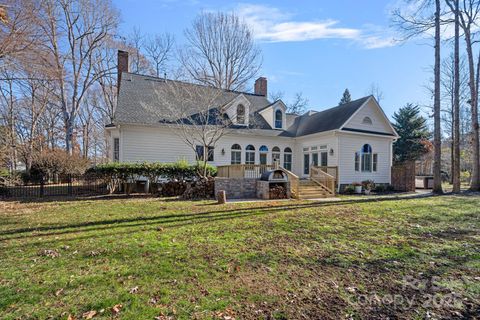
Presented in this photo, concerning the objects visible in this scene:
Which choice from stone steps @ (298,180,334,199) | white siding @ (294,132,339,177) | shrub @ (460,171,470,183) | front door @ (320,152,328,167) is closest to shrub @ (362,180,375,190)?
white siding @ (294,132,339,177)

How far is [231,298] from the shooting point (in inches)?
121

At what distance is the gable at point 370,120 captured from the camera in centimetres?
1775

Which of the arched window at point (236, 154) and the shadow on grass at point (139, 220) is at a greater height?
the arched window at point (236, 154)

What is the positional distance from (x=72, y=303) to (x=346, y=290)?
3.52 m

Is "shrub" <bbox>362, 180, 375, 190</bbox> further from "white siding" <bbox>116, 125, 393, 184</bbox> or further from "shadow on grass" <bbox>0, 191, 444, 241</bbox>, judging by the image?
"shadow on grass" <bbox>0, 191, 444, 241</bbox>

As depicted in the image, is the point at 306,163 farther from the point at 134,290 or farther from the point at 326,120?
the point at 134,290

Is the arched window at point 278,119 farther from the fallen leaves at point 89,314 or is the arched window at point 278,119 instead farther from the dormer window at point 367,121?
the fallen leaves at point 89,314

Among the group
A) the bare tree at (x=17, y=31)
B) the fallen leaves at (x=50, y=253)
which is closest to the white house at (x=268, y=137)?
the bare tree at (x=17, y=31)

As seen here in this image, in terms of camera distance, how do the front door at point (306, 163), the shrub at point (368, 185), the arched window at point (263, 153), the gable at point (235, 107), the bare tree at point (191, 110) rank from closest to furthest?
the bare tree at point (191, 110), the shrub at point (368, 185), the gable at point (235, 107), the arched window at point (263, 153), the front door at point (306, 163)

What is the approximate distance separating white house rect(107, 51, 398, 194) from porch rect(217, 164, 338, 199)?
118 inches

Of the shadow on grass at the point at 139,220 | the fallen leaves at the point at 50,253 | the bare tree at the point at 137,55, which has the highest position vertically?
the bare tree at the point at 137,55

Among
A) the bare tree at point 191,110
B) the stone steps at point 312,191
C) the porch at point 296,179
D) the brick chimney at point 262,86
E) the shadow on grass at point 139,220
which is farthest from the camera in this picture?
the brick chimney at point 262,86

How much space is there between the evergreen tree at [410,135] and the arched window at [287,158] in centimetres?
1706

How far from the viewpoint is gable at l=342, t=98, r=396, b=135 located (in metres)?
17.8
